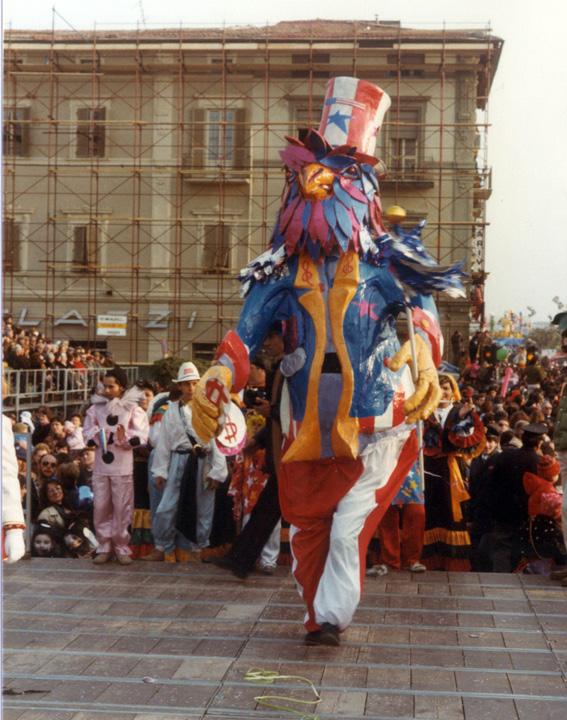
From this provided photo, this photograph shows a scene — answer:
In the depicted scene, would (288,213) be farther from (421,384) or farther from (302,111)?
(302,111)

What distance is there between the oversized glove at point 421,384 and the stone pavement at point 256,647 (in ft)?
3.76

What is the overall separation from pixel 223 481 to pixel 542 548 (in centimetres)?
217

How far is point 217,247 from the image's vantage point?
25.0 metres

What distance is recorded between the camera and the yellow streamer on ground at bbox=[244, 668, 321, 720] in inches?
178

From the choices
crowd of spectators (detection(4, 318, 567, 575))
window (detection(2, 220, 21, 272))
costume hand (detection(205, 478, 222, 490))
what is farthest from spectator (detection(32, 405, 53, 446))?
window (detection(2, 220, 21, 272))

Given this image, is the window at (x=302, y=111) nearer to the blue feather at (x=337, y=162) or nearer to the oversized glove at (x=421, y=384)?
the blue feather at (x=337, y=162)

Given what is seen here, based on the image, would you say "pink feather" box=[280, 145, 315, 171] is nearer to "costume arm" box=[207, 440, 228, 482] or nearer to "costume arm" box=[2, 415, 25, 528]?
"costume arm" box=[2, 415, 25, 528]

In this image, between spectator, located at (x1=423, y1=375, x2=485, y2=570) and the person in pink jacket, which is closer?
spectator, located at (x1=423, y1=375, x2=485, y2=570)

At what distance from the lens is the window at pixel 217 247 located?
24.9 meters

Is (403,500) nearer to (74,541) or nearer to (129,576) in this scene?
(129,576)

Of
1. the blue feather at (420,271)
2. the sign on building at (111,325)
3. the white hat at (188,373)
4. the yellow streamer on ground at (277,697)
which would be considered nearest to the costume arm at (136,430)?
the white hat at (188,373)

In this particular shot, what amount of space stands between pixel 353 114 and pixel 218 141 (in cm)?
1946

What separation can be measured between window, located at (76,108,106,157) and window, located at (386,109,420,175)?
6164 millimetres

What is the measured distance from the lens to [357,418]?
5.55 m
